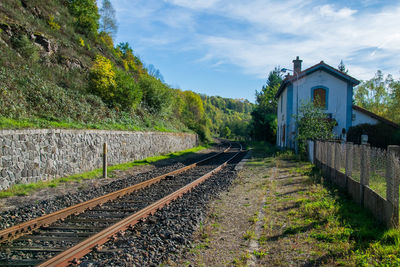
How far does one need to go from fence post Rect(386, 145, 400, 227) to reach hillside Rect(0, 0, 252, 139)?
10206 millimetres

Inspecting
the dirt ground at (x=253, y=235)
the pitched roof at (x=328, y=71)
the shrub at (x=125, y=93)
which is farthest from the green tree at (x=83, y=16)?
the dirt ground at (x=253, y=235)

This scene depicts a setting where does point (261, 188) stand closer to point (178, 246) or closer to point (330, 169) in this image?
point (330, 169)

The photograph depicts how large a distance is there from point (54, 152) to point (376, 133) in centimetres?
2404

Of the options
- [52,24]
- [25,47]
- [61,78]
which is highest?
[52,24]

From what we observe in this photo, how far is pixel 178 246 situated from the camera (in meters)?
4.66

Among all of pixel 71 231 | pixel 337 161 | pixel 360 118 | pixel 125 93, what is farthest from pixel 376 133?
pixel 71 231

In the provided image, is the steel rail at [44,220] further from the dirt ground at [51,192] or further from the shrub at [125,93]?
the shrub at [125,93]

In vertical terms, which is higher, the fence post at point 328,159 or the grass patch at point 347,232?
the fence post at point 328,159

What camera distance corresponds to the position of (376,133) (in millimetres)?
24609

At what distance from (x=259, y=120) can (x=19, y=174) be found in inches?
1576

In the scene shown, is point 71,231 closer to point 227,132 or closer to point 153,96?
point 153,96

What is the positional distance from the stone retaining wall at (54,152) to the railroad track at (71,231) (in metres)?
3.60

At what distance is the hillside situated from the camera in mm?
12789

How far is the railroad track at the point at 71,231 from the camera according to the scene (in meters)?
4.09
